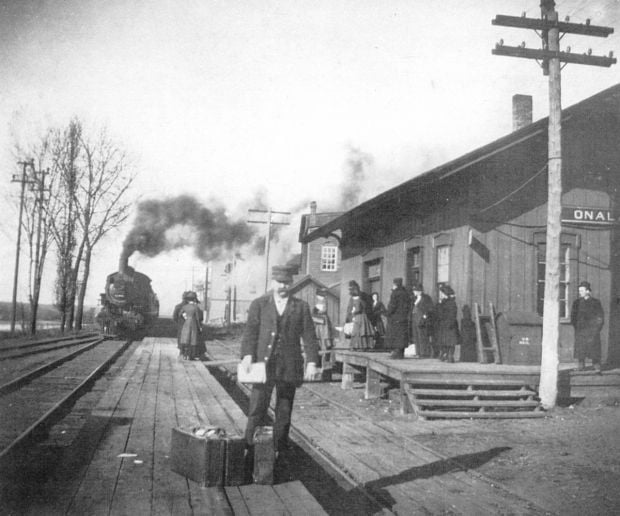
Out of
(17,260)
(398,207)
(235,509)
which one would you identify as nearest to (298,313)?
(235,509)

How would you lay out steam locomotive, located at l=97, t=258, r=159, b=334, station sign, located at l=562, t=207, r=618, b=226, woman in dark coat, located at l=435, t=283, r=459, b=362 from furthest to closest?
steam locomotive, located at l=97, t=258, r=159, b=334 < station sign, located at l=562, t=207, r=618, b=226 < woman in dark coat, located at l=435, t=283, r=459, b=362

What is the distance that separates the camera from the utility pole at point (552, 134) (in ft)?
34.2

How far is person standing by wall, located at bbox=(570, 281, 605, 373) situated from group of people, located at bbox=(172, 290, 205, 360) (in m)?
9.37

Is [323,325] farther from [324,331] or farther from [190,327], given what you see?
[190,327]

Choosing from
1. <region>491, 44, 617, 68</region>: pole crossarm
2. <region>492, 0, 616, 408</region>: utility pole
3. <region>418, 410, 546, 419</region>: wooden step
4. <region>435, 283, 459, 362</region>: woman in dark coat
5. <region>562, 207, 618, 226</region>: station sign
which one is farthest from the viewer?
<region>562, 207, 618, 226</region>: station sign

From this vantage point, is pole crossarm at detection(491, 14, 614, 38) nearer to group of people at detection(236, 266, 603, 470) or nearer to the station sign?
the station sign

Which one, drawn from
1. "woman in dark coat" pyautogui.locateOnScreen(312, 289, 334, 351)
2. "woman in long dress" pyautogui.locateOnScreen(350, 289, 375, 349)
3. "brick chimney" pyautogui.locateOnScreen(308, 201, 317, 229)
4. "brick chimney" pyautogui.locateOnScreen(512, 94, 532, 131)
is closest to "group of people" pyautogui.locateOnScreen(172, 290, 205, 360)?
"woman in dark coat" pyautogui.locateOnScreen(312, 289, 334, 351)

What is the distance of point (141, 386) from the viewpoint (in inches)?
430

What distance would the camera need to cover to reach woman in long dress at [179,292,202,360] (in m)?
17.0

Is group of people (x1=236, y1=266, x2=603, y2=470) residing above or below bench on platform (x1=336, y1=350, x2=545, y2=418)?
above

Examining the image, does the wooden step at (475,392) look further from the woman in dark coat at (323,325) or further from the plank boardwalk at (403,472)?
the woman in dark coat at (323,325)

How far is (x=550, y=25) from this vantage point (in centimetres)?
1074

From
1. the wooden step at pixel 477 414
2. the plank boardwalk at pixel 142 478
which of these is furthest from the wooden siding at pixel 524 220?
the plank boardwalk at pixel 142 478

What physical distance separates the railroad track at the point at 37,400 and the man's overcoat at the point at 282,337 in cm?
227
